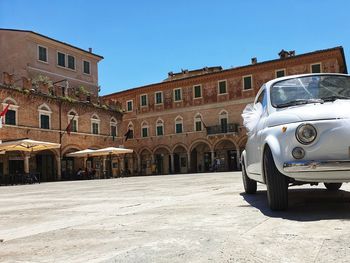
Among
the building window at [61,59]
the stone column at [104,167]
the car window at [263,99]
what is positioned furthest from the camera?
the building window at [61,59]

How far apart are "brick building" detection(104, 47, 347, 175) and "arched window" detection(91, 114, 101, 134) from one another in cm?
335

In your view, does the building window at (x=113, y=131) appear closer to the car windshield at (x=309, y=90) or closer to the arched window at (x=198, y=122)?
the arched window at (x=198, y=122)

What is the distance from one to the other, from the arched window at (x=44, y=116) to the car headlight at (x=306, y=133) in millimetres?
29925

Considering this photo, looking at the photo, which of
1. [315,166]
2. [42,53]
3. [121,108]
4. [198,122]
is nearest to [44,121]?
[42,53]

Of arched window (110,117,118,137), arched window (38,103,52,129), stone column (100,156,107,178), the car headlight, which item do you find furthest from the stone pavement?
arched window (110,117,118,137)

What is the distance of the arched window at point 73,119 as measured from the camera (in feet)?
115

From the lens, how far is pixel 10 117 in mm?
29203

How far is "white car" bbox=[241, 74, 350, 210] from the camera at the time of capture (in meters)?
4.27

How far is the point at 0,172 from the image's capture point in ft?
93.4

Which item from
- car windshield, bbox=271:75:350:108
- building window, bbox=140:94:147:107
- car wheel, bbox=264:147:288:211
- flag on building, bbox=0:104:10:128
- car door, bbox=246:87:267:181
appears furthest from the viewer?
building window, bbox=140:94:147:107

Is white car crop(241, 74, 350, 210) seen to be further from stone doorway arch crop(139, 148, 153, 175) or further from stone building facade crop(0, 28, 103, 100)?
stone doorway arch crop(139, 148, 153, 175)

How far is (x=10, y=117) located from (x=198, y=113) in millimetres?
21507

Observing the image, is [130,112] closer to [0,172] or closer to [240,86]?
[240,86]

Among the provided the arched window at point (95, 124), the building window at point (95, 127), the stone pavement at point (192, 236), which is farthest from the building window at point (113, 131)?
the stone pavement at point (192, 236)
